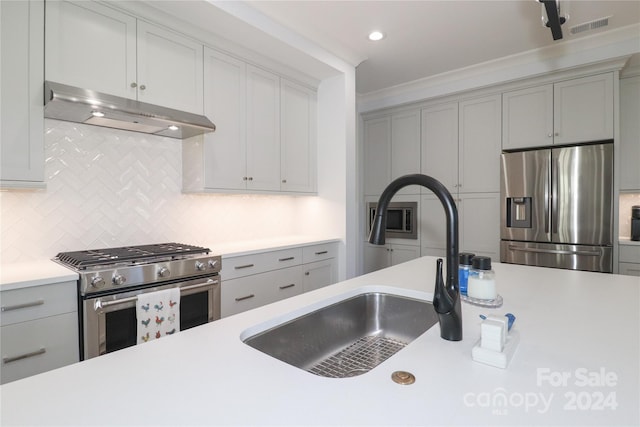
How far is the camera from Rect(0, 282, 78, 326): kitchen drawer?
144cm

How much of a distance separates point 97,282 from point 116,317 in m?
0.22

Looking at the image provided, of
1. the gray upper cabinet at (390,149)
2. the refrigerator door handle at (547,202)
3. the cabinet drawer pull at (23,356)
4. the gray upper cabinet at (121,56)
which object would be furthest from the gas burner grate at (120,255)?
the refrigerator door handle at (547,202)

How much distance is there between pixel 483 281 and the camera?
44.1 inches

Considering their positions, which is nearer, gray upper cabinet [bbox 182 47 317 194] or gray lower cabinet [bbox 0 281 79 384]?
gray lower cabinet [bbox 0 281 79 384]

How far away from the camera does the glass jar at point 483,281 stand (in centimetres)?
111

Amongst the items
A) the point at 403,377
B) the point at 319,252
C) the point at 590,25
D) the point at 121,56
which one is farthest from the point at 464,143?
the point at 403,377

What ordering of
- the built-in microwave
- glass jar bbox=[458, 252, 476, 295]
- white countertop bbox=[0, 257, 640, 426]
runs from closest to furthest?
1. white countertop bbox=[0, 257, 640, 426]
2. glass jar bbox=[458, 252, 476, 295]
3. the built-in microwave

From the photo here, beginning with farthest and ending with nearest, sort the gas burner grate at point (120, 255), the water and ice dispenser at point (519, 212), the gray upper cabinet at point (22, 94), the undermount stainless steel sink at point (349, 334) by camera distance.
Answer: the water and ice dispenser at point (519, 212) < the gas burner grate at point (120, 255) < the gray upper cabinet at point (22, 94) < the undermount stainless steel sink at point (349, 334)

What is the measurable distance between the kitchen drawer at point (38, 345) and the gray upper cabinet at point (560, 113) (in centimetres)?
378

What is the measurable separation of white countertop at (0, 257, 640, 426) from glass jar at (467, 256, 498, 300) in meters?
0.19

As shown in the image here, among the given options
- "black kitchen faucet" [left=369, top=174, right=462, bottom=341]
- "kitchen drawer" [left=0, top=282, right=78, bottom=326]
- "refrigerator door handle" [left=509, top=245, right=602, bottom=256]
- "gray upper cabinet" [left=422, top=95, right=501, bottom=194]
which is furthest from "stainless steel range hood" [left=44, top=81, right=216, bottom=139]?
"refrigerator door handle" [left=509, top=245, right=602, bottom=256]

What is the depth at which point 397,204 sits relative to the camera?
4145 mm

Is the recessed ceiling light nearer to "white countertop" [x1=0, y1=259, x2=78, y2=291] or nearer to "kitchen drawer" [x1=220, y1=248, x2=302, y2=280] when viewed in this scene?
"kitchen drawer" [x1=220, y1=248, x2=302, y2=280]

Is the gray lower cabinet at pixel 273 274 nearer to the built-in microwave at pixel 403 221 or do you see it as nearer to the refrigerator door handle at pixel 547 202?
the built-in microwave at pixel 403 221
